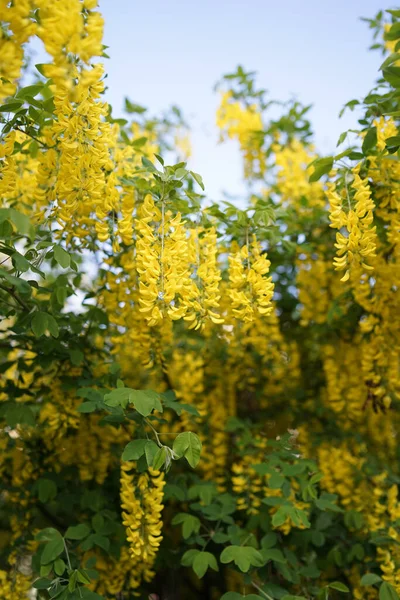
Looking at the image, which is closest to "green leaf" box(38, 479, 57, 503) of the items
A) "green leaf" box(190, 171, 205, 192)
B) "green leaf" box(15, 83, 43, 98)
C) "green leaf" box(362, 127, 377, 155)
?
"green leaf" box(190, 171, 205, 192)

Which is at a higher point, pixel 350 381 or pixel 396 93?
pixel 396 93

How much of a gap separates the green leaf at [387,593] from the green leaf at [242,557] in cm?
47

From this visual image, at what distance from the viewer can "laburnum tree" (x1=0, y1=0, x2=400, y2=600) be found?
165 centimetres

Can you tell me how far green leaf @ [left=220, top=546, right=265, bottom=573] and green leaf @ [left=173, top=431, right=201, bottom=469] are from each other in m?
0.59

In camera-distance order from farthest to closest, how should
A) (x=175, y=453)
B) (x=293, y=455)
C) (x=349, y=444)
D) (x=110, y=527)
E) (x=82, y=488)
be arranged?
1. (x=349, y=444)
2. (x=82, y=488)
3. (x=293, y=455)
4. (x=110, y=527)
5. (x=175, y=453)

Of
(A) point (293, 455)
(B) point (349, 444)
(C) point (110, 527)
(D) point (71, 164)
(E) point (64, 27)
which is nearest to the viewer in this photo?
(E) point (64, 27)

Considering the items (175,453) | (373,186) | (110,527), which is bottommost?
(110,527)

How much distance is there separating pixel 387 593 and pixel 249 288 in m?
1.29

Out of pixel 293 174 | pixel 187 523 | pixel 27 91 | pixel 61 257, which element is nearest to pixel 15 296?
pixel 61 257

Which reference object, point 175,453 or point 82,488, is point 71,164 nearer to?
point 175,453

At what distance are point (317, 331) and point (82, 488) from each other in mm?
1741

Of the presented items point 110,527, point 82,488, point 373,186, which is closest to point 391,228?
point 373,186

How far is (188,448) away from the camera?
4.99 ft

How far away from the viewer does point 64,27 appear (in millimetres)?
1261
